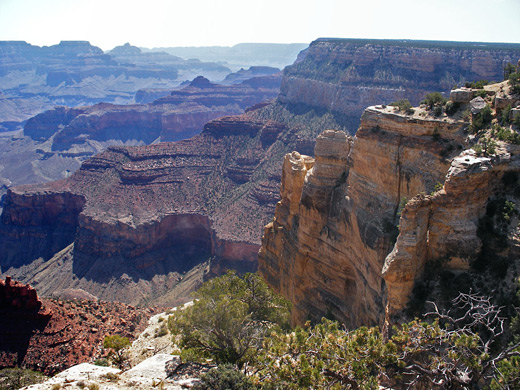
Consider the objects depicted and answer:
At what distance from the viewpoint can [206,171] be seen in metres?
99.9

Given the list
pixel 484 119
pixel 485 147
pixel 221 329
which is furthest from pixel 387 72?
pixel 221 329

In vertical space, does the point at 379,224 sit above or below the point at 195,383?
above

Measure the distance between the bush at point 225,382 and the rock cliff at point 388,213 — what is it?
Answer: 9.03 metres

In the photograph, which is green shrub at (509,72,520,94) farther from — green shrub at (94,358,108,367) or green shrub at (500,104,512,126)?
green shrub at (94,358,108,367)

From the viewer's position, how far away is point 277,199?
3314 inches

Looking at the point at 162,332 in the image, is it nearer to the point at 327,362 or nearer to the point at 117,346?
the point at 117,346

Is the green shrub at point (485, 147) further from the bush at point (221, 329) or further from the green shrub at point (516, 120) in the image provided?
the bush at point (221, 329)

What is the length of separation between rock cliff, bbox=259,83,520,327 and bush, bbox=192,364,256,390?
903cm

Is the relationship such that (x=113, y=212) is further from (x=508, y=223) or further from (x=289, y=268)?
(x=508, y=223)

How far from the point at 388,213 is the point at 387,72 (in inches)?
3270

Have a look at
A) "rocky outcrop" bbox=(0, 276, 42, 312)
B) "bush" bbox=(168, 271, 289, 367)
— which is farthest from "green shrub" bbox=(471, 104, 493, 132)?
"rocky outcrop" bbox=(0, 276, 42, 312)

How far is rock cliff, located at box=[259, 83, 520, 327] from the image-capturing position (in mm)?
21922

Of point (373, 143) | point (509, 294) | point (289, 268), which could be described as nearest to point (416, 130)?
point (373, 143)

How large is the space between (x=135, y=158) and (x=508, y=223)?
86952 mm
